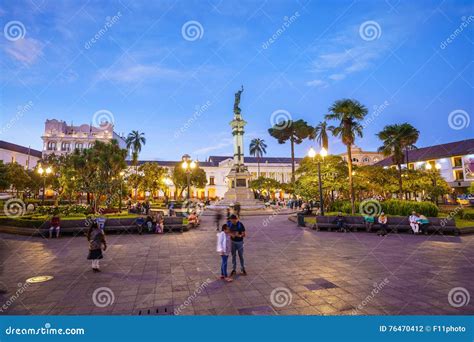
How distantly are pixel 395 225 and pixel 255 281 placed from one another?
39.5 ft

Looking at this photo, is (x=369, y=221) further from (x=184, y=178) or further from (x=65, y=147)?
(x=65, y=147)

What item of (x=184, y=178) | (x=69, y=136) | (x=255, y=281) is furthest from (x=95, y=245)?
(x=69, y=136)

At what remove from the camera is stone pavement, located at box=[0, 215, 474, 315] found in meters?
4.78

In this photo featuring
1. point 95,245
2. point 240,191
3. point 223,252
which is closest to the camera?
A: point 223,252

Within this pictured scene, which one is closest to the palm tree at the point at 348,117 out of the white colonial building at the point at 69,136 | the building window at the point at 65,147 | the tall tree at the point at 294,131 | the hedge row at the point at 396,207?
the hedge row at the point at 396,207

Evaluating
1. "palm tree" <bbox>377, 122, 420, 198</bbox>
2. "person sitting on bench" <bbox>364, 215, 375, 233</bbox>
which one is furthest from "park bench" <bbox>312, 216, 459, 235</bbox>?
"palm tree" <bbox>377, 122, 420, 198</bbox>

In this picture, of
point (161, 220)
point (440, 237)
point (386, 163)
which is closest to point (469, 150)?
point (386, 163)

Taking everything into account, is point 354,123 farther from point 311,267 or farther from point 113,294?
point 113,294

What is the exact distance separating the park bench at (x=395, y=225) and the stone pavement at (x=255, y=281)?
2941mm

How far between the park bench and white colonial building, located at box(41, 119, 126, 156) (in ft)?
233

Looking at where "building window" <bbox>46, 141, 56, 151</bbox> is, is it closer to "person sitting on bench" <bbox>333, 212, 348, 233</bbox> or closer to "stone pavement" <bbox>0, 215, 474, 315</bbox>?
"stone pavement" <bbox>0, 215, 474, 315</bbox>

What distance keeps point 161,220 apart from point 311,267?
34.3ft

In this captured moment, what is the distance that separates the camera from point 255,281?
20.4 ft

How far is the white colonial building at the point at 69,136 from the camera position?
2778 inches
